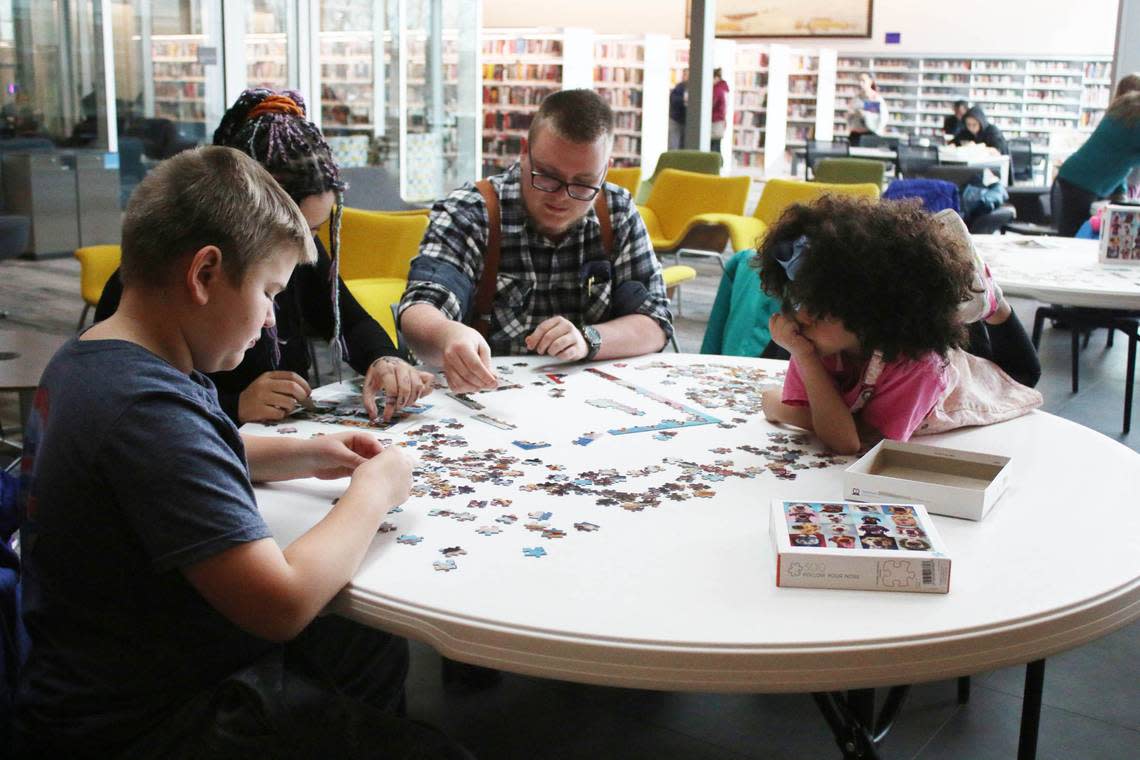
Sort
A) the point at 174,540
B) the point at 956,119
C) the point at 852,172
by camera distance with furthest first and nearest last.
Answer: the point at 956,119, the point at 852,172, the point at 174,540

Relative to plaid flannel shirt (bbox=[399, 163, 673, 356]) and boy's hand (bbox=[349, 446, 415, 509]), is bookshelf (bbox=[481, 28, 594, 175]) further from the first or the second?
boy's hand (bbox=[349, 446, 415, 509])

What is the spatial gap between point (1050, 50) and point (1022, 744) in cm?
1661

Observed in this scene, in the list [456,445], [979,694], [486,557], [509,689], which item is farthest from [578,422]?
[979,694]

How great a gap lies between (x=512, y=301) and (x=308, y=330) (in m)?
0.53

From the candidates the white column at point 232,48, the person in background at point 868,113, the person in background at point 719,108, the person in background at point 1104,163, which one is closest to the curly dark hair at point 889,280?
the person in background at point 1104,163

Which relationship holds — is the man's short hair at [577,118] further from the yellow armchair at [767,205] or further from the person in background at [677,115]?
the person in background at [677,115]

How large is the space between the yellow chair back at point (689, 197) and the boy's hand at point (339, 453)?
618 cm

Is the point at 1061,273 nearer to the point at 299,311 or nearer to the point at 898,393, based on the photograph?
the point at 898,393

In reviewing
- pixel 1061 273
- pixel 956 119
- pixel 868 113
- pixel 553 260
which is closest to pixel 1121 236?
pixel 1061 273

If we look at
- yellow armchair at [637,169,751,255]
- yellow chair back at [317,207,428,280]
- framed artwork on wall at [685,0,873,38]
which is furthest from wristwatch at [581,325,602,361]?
framed artwork on wall at [685,0,873,38]

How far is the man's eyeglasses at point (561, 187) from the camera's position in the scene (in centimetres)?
270

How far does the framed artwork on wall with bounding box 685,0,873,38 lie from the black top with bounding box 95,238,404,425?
15.9 meters

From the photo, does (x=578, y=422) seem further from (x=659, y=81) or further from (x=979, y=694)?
(x=659, y=81)

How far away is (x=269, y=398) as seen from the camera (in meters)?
2.11
